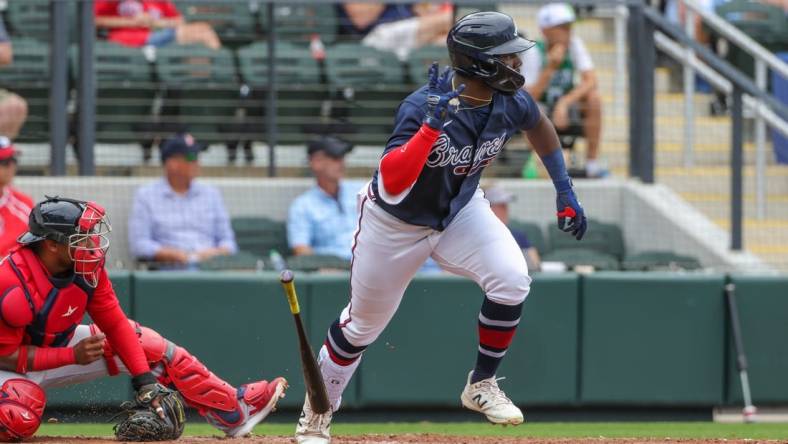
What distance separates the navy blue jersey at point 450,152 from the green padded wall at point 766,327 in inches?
143

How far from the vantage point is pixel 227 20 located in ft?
35.9

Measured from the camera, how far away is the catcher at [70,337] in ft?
19.3

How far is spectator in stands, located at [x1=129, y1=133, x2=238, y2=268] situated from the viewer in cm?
928

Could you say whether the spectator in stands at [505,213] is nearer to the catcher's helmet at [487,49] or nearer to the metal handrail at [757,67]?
the metal handrail at [757,67]

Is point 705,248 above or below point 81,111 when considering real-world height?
below

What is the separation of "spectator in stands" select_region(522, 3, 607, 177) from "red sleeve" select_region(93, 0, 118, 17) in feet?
10.8

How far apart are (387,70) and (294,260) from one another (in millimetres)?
2206

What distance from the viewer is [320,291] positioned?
28.3 feet

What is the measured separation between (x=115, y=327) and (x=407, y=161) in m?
1.68

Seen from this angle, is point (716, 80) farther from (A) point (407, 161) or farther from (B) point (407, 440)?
(A) point (407, 161)

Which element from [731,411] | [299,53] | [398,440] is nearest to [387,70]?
[299,53]

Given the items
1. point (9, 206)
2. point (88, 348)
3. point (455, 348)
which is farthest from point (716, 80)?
point (88, 348)

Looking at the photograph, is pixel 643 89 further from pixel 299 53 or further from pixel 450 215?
pixel 450 215

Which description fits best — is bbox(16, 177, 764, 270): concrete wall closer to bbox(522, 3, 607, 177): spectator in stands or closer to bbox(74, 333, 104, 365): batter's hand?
bbox(522, 3, 607, 177): spectator in stands
